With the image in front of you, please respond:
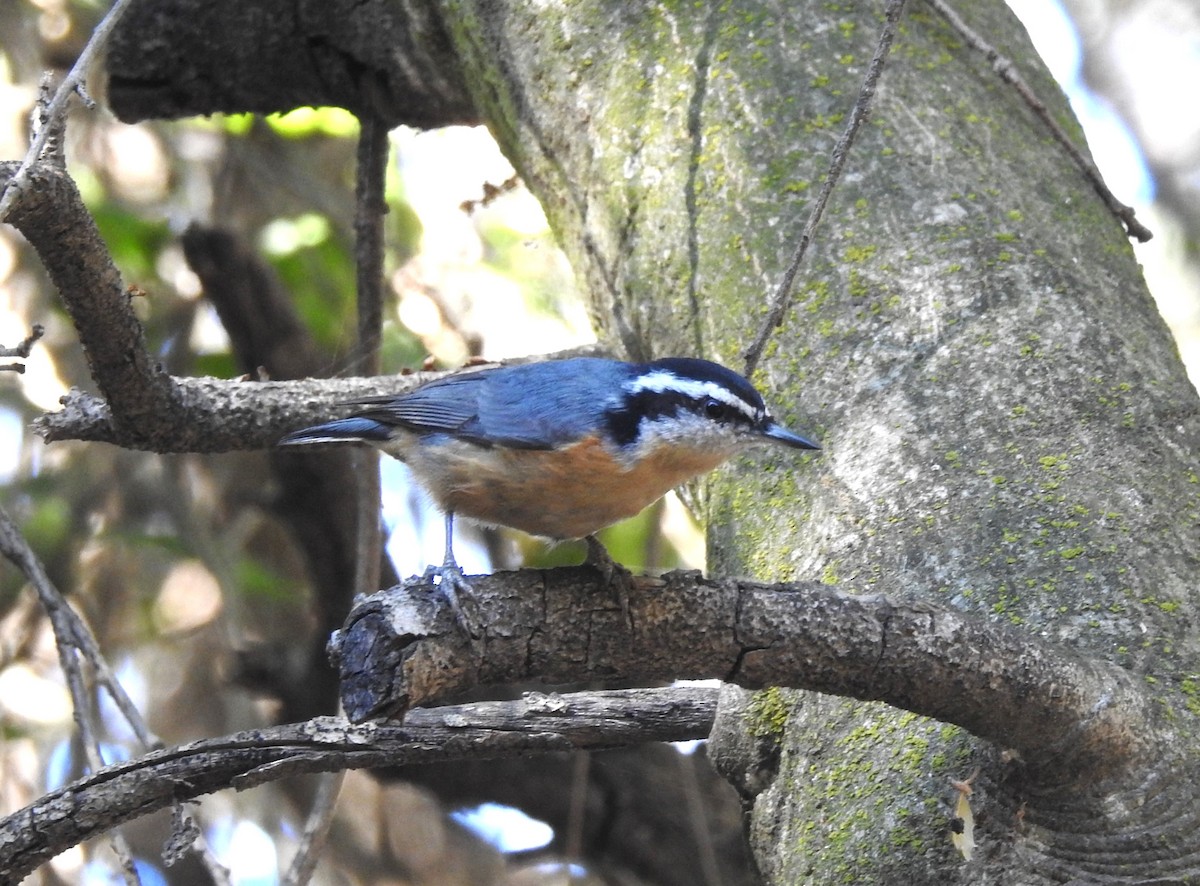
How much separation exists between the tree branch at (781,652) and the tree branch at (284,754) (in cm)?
26

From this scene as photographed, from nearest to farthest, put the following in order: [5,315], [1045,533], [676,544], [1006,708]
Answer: [1006,708] < [1045,533] < [5,315] < [676,544]

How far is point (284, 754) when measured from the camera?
2072 millimetres

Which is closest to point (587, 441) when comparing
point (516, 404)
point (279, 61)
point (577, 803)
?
point (516, 404)

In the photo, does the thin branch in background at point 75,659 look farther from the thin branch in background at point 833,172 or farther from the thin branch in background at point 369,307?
the thin branch in background at point 833,172

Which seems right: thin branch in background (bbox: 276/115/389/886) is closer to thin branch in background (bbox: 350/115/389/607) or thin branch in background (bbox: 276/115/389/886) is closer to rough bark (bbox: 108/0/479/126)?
thin branch in background (bbox: 350/115/389/607)

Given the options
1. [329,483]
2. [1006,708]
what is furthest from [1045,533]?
[329,483]

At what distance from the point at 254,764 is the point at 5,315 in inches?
142

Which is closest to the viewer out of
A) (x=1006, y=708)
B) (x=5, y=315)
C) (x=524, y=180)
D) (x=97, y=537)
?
(x=1006, y=708)

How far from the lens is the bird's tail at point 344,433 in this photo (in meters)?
2.88

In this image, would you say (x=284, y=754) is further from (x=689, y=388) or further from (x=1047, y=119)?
(x=1047, y=119)

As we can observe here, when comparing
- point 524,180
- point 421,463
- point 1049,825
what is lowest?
point 1049,825

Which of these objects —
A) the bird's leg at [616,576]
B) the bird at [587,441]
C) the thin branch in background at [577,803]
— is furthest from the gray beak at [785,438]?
the thin branch in background at [577,803]

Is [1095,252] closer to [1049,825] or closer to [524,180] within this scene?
[1049,825]

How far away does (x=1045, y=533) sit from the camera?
236 centimetres
